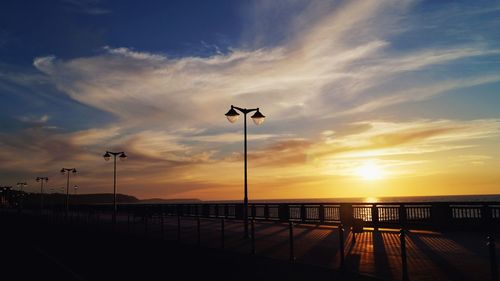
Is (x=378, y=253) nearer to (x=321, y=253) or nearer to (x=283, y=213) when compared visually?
(x=321, y=253)

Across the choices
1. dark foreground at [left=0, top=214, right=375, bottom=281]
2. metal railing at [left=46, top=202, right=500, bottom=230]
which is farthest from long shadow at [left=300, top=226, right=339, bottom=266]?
metal railing at [left=46, top=202, right=500, bottom=230]

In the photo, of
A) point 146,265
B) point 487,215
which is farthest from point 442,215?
point 146,265

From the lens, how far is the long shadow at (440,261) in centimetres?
1173

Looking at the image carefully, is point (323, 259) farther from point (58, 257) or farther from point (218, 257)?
point (58, 257)

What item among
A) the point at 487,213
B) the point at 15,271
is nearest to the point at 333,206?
the point at 487,213

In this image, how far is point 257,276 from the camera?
41.0 feet

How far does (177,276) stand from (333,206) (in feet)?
65.7

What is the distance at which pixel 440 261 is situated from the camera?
14.2 metres

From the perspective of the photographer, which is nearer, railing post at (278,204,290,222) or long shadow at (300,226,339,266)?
long shadow at (300,226,339,266)

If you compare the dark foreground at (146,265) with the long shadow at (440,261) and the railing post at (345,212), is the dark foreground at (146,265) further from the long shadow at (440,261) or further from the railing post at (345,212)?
the railing post at (345,212)

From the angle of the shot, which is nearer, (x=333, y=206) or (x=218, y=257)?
(x=218, y=257)

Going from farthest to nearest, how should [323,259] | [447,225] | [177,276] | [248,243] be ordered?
[447,225] → [248,243] → [323,259] → [177,276]

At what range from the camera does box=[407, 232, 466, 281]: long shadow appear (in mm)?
11734

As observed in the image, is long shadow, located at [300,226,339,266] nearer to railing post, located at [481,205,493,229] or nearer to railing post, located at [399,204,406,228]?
railing post, located at [399,204,406,228]
